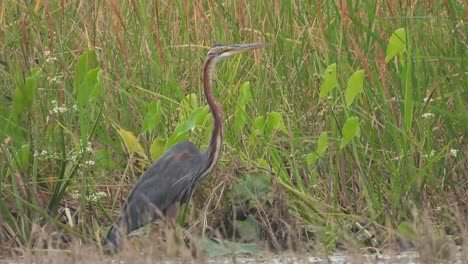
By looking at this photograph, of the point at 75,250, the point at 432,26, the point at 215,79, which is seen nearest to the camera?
the point at 75,250

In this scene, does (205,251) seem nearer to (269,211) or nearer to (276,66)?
(269,211)

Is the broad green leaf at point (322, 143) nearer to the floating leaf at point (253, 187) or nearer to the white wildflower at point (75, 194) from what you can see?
the floating leaf at point (253, 187)

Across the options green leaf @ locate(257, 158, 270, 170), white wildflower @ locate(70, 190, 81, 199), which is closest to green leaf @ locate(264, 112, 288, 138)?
green leaf @ locate(257, 158, 270, 170)

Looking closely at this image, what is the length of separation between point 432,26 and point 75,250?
2390 millimetres

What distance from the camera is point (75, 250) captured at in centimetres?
366

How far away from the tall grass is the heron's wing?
13cm

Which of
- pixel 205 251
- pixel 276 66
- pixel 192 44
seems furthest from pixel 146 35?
pixel 205 251

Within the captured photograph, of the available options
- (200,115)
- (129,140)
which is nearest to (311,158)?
(200,115)

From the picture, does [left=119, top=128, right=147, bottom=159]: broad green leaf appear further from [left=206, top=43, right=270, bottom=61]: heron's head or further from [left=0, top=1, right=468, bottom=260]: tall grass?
[left=206, top=43, right=270, bottom=61]: heron's head

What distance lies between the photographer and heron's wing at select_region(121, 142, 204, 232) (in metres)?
4.84

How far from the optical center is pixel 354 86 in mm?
4969

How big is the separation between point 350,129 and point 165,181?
2.54ft

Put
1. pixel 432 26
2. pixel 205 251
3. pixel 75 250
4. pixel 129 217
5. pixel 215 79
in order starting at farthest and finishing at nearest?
pixel 215 79 < pixel 432 26 < pixel 129 217 < pixel 205 251 < pixel 75 250

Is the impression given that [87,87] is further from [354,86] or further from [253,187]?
[354,86]
